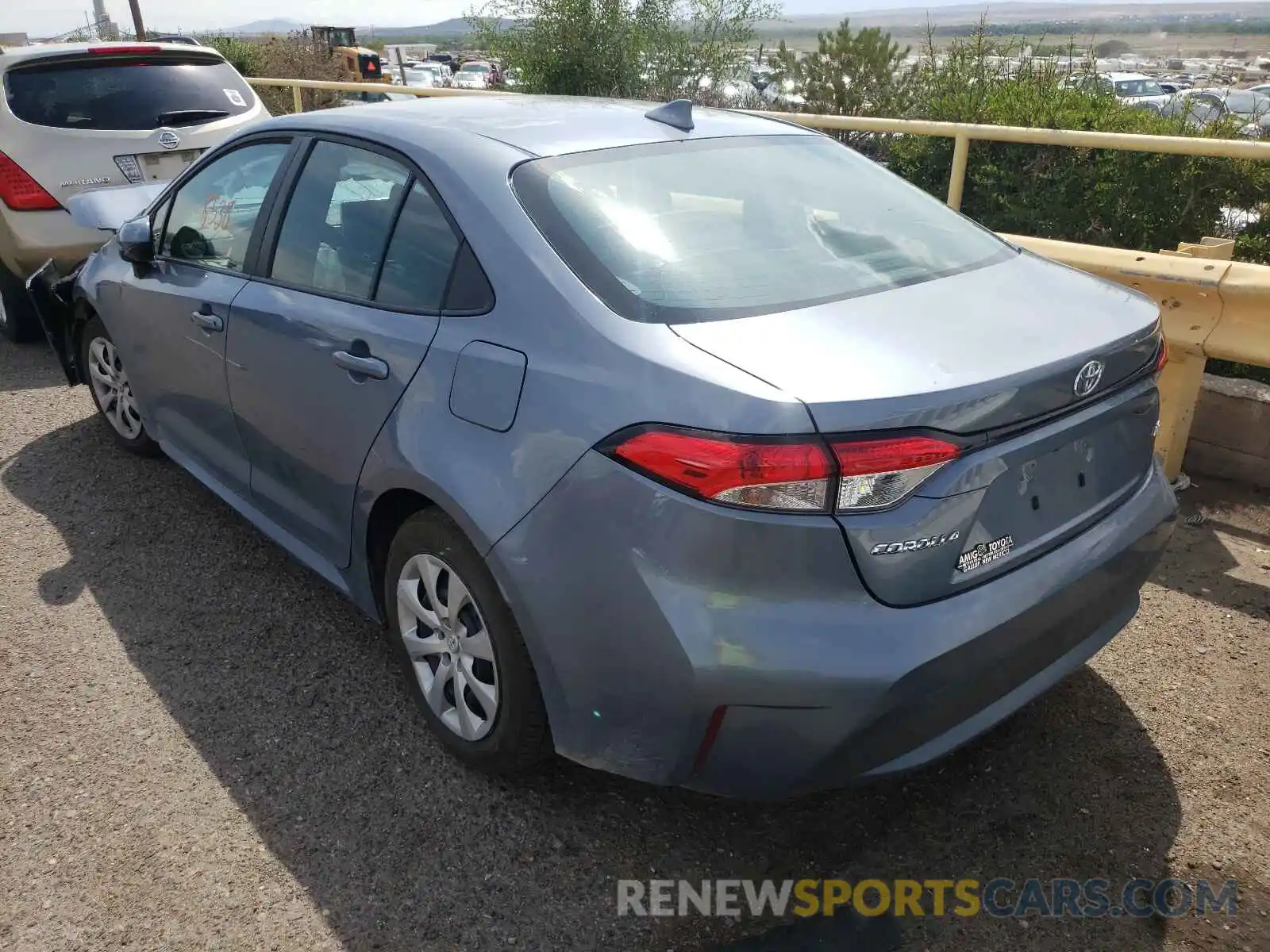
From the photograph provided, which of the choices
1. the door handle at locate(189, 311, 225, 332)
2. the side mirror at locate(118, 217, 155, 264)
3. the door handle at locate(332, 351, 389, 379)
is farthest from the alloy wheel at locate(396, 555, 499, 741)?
the side mirror at locate(118, 217, 155, 264)

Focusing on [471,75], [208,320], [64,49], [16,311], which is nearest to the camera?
[208,320]

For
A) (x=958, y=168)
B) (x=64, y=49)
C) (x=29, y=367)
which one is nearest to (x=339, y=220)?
(x=958, y=168)

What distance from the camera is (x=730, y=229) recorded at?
265 centimetres

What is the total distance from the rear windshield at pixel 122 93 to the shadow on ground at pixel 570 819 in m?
4.37

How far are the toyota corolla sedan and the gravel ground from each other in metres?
0.29

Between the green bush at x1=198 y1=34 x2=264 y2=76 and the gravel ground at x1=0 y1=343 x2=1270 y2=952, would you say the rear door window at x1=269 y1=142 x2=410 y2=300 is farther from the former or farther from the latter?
the green bush at x1=198 y1=34 x2=264 y2=76

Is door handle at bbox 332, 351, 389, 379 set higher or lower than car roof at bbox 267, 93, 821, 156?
lower

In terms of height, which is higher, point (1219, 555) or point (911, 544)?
point (911, 544)

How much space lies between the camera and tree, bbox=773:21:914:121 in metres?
13.0

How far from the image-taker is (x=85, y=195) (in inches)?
207

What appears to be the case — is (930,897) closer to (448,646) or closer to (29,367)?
(448,646)

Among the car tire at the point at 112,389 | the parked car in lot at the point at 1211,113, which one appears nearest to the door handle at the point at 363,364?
the car tire at the point at 112,389

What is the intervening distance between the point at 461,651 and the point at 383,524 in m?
0.48

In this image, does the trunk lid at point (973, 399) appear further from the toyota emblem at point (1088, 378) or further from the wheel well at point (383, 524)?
the wheel well at point (383, 524)
